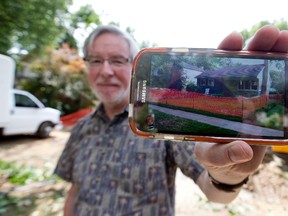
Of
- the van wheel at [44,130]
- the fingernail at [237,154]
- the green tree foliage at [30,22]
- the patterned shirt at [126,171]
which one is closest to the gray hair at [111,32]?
the patterned shirt at [126,171]

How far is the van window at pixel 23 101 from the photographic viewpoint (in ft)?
23.6

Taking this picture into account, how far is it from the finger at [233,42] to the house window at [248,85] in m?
0.11

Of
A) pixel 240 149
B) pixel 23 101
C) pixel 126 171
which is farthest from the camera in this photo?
pixel 23 101

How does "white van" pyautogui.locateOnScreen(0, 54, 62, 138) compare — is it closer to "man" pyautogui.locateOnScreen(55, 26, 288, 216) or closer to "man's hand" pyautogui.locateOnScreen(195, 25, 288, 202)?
"man" pyautogui.locateOnScreen(55, 26, 288, 216)

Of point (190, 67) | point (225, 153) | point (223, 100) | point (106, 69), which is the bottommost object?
point (225, 153)

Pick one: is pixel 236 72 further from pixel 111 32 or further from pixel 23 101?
pixel 23 101

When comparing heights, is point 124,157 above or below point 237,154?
below

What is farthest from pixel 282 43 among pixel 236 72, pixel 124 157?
pixel 124 157

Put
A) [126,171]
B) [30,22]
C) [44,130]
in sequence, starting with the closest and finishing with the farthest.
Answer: [126,171]
[30,22]
[44,130]

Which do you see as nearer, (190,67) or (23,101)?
(190,67)

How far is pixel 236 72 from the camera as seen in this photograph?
33.4 inches

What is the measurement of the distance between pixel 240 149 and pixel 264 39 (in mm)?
369

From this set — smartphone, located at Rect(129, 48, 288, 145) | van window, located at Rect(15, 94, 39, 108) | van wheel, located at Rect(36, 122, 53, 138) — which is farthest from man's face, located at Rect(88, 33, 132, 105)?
van wheel, located at Rect(36, 122, 53, 138)

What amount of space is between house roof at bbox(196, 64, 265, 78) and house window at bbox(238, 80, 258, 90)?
0.8 inches
